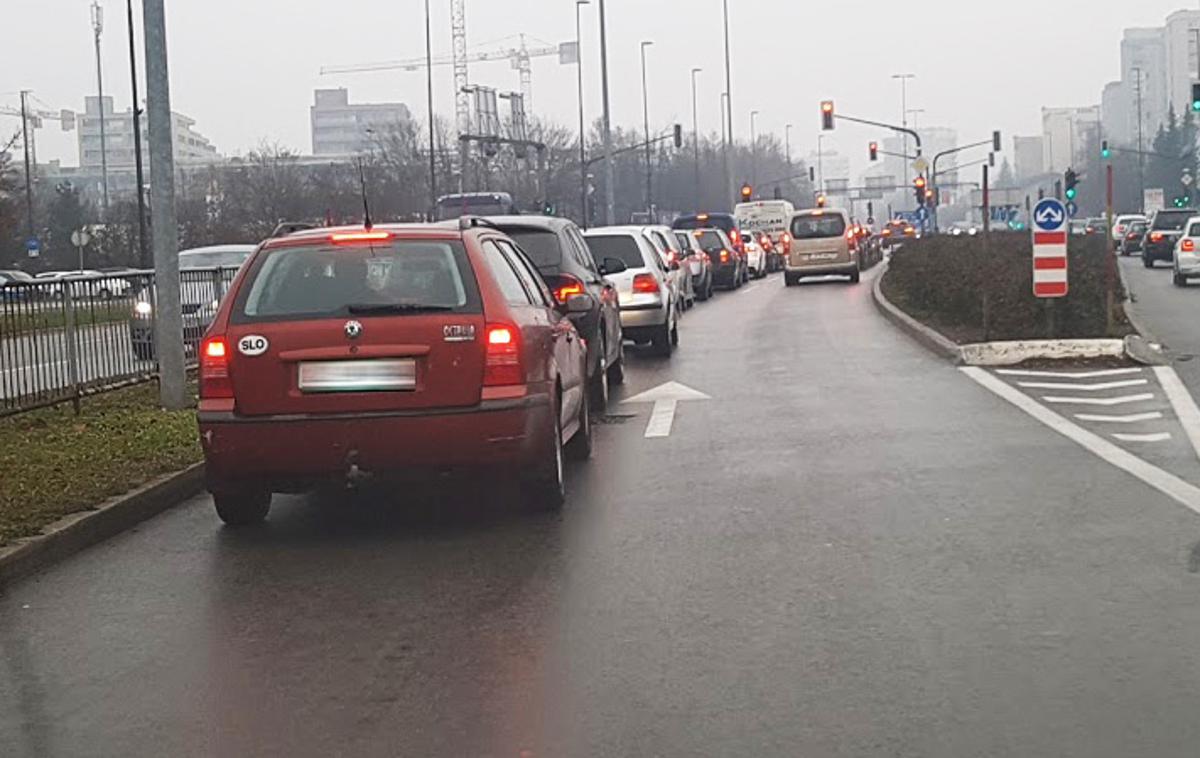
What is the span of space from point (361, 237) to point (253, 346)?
2.90ft

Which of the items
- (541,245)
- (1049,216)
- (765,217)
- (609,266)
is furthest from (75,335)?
(765,217)

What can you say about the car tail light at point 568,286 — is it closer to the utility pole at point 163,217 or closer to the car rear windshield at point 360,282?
the utility pole at point 163,217

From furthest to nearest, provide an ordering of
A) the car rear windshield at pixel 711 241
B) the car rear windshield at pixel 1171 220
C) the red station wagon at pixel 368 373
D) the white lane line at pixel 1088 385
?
the car rear windshield at pixel 1171 220 < the car rear windshield at pixel 711 241 < the white lane line at pixel 1088 385 < the red station wagon at pixel 368 373

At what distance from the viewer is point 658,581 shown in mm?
7477

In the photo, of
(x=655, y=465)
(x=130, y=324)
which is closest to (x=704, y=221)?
(x=130, y=324)

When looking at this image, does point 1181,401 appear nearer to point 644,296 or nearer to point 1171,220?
point 644,296

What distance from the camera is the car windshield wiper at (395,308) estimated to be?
A: 855 cm

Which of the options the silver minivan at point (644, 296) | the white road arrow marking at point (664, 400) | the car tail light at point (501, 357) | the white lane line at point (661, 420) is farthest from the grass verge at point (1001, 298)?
the car tail light at point (501, 357)

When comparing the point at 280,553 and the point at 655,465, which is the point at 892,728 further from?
the point at 655,465

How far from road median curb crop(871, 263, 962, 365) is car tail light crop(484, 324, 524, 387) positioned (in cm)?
972

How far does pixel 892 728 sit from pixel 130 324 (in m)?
11.0

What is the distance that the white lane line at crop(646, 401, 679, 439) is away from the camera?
12875 millimetres

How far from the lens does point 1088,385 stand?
15.0m

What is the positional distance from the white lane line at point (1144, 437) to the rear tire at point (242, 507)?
5.93 metres
